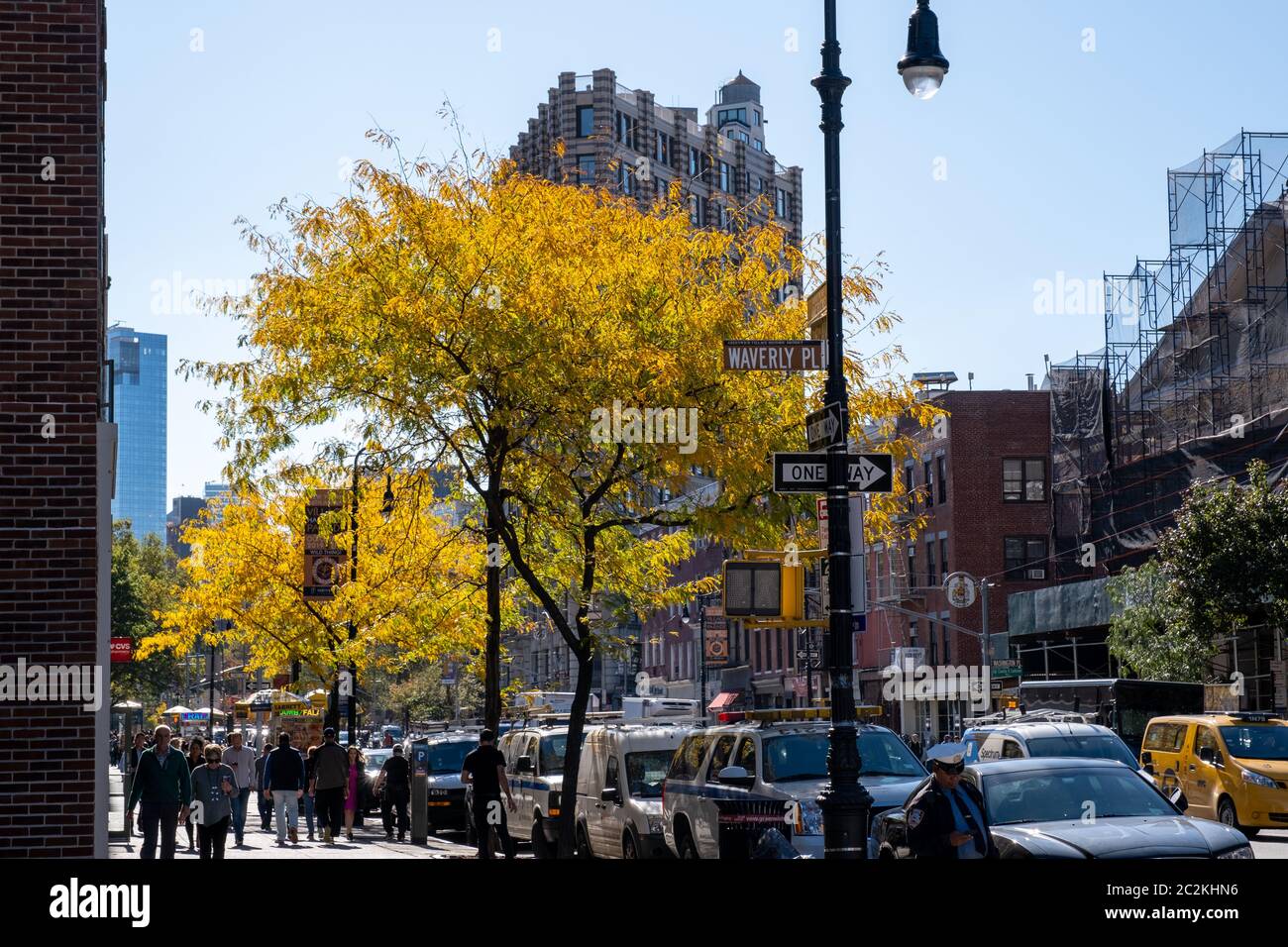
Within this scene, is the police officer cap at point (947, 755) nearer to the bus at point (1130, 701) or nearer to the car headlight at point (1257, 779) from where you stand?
the car headlight at point (1257, 779)

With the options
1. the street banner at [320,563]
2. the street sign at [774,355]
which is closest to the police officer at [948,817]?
the street sign at [774,355]

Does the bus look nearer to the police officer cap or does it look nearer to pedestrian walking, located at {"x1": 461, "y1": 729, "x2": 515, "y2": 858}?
pedestrian walking, located at {"x1": 461, "y1": 729, "x2": 515, "y2": 858}

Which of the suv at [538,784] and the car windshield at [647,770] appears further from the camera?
the suv at [538,784]

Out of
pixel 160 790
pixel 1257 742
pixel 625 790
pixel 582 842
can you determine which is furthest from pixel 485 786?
pixel 1257 742

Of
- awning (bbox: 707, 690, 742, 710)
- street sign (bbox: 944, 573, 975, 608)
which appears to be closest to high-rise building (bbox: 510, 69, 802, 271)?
awning (bbox: 707, 690, 742, 710)

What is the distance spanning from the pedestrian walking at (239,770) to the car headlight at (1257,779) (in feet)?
50.9

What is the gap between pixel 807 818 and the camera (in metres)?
17.0

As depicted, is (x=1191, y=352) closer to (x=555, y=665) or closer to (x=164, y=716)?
(x=164, y=716)

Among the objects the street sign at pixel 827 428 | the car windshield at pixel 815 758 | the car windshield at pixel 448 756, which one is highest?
the street sign at pixel 827 428

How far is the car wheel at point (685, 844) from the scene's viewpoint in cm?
1900

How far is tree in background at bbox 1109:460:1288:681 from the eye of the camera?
1631 inches

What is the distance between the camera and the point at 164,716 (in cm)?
7575
